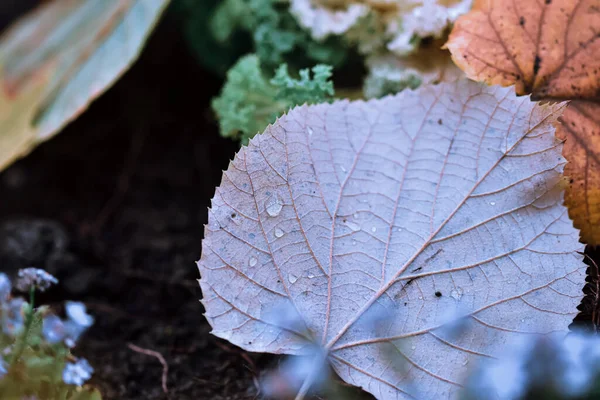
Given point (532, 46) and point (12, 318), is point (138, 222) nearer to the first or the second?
point (12, 318)

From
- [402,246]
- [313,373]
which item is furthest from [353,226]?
[313,373]

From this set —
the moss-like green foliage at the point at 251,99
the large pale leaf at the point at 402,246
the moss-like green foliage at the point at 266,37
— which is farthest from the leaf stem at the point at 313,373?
the moss-like green foliage at the point at 266,37

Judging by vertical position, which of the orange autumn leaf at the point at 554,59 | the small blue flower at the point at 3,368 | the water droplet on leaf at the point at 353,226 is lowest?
the small blue flower at the point at 3,368

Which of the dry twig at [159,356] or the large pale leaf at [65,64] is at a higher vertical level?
the large pale leaf at [65,64]

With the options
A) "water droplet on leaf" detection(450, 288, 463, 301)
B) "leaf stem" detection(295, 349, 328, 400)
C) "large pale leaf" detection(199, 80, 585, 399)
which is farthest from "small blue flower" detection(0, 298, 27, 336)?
"water droplet on leaf" detection(450, 288, 463, 301)

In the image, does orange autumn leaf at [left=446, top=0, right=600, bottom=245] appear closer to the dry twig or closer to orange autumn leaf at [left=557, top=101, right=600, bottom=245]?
orange autumn leaf at [left=557, top=101, right=600, bottom=245]

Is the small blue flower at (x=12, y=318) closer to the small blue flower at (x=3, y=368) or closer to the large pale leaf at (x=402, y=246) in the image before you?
the small blue flower at (x=3, y=368)
